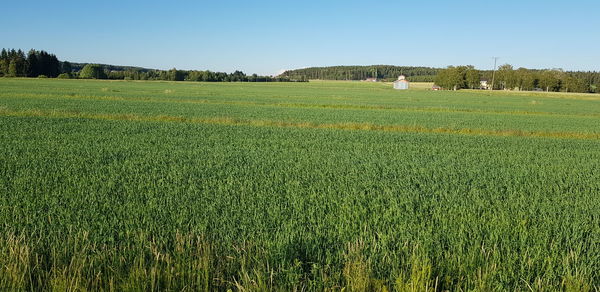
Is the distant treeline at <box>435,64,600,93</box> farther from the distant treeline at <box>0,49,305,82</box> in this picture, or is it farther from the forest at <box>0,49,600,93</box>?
the distant treeline at <box>0,49,305,82</box>

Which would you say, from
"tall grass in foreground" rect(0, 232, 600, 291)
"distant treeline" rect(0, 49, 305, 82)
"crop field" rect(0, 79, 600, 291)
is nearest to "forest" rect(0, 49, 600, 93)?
"distant treeline" rect(0, 49, 305, 82)

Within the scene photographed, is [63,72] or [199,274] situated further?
[63,72]

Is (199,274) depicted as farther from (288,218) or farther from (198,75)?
(198,75)

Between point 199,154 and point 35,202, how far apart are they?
22.7 feet

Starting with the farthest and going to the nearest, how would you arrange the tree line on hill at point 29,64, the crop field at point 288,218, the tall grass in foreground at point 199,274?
1. the tree line on hill at point 29,64
2. the crop field at point 288,218
3. the tall grass in foreground at point 199,274

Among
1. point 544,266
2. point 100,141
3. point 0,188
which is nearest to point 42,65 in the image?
point 100,141

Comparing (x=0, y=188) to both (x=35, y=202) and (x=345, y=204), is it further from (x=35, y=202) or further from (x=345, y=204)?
(x=345, y=204)

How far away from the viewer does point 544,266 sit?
5.18 meters

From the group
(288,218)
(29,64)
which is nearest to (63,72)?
(29,64)

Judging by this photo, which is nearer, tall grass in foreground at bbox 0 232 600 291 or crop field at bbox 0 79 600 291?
tall grass in foreground at bbox 0 232 600 291

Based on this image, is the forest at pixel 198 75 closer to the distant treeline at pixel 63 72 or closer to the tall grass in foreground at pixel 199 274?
the distant treeline at pixel 63 72

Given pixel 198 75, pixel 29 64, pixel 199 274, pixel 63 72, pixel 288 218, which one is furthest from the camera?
pixel 198 75

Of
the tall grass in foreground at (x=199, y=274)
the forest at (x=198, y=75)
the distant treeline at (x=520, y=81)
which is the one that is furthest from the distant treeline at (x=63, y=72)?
the tall grass in foreground at (x=199, y=274)

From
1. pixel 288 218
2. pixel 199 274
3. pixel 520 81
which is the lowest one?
pixel 288 218
